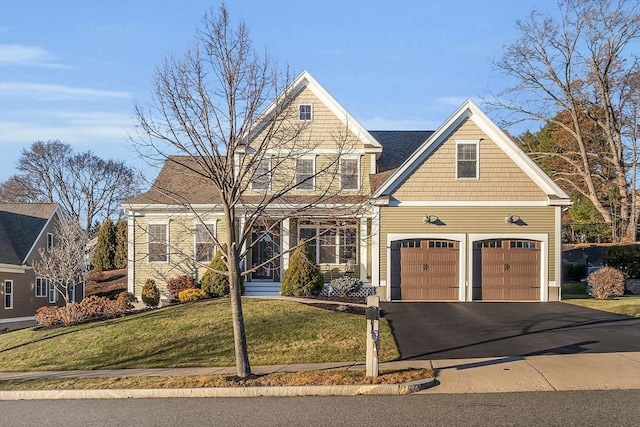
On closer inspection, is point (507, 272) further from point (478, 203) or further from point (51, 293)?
point (51, 293)

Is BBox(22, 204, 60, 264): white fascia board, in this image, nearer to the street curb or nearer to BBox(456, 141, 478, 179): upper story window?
BBox(456, 141, 478, 179): upper story window

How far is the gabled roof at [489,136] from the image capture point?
23.2 metres

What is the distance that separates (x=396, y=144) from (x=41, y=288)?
21.0m

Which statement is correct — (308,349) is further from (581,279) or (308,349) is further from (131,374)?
(581,279)

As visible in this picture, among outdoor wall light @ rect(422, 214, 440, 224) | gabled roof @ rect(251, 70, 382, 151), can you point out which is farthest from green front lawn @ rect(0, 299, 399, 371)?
gabled roof @ rect(251, 70, 382, 151)

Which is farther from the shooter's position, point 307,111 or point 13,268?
point 13,268

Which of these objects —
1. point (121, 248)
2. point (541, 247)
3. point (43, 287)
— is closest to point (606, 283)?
point (541, 247)

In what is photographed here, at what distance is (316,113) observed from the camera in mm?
26188

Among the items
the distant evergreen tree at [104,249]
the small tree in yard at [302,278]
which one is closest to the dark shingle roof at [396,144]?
the small tree in yard at [302,278]

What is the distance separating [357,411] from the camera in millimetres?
9688

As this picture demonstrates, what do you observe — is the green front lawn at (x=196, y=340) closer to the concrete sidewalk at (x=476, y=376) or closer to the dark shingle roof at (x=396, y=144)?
the concrete sidewalk at (x=476, y=376)

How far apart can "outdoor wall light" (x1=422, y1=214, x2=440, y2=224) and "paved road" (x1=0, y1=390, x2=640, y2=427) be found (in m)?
12.9

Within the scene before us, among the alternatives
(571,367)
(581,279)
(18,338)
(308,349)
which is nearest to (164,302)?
(18,338)

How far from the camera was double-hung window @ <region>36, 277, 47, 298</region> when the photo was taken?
35019mm
